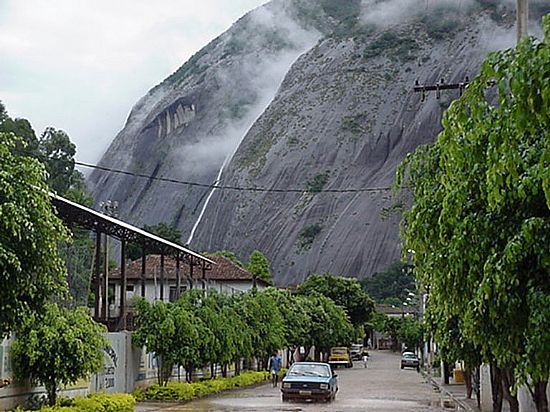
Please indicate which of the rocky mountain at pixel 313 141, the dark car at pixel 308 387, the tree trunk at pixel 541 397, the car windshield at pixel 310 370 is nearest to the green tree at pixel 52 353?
the tree trunk at pixel 541 397

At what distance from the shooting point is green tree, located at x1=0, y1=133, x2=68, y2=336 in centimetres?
1205

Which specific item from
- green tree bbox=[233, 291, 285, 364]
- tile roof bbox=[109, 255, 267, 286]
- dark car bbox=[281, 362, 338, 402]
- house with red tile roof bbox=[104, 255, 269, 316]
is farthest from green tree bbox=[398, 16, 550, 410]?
tile roof bbox=[109, 255, 267, 286]

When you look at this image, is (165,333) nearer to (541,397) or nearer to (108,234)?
(108,234)

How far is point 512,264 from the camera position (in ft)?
27.2

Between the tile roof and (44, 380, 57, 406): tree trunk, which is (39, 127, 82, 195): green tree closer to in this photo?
the tile roof

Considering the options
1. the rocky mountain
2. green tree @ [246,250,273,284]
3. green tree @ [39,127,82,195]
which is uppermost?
the rocky mountain

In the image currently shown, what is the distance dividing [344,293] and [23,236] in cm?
7349

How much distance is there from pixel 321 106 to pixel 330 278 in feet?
238

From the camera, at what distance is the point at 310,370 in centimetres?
3497

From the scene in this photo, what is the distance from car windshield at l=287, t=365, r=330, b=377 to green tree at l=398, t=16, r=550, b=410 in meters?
23.6

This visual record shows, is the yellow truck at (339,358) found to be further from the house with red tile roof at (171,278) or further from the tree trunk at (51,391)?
the tree trunk at (51,391)

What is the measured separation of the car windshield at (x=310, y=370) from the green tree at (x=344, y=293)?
46.5 m

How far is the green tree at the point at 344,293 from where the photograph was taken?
3302 inches

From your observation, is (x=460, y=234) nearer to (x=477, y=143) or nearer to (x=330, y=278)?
(x=477, y=143)
